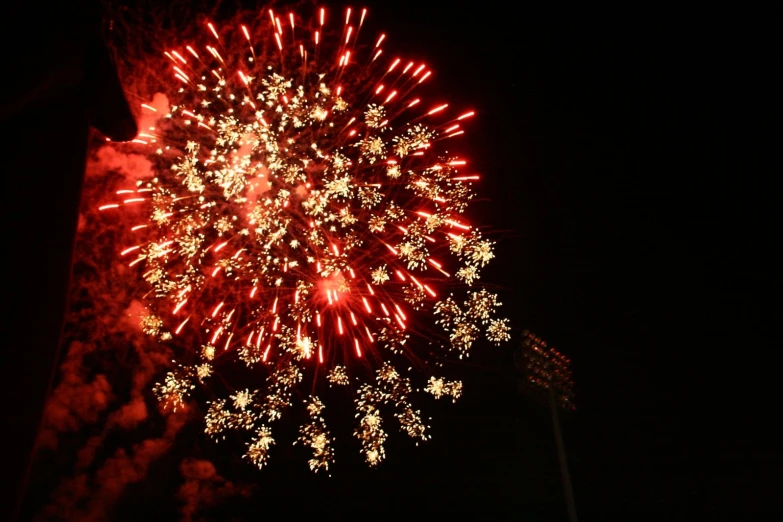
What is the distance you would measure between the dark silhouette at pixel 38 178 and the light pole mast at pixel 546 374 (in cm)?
985

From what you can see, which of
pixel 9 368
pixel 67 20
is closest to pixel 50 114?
pixel 67 20

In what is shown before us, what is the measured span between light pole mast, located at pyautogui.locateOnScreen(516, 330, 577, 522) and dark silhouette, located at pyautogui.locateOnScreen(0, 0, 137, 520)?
9.85 m

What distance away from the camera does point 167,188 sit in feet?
29.2

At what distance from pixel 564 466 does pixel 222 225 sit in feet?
26.9

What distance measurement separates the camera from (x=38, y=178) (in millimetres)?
4895

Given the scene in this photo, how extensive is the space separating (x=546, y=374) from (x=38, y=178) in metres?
10.5

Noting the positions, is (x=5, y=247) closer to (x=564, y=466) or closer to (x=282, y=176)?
(x=282, y=176)

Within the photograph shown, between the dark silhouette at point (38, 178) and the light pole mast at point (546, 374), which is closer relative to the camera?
the dark silhouette at point (38, 178)

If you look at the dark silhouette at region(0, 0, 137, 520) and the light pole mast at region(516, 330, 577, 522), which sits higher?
the light pole mast at region(516, 330, 577, 522)

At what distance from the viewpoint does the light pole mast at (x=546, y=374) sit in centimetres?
1284

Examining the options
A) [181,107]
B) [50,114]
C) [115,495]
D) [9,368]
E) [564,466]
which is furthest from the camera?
[564,466]

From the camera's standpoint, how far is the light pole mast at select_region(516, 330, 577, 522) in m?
12.8

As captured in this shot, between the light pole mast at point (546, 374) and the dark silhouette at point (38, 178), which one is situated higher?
the light pole mast at point (546, 374)

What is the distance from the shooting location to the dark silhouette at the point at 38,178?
4.34m
